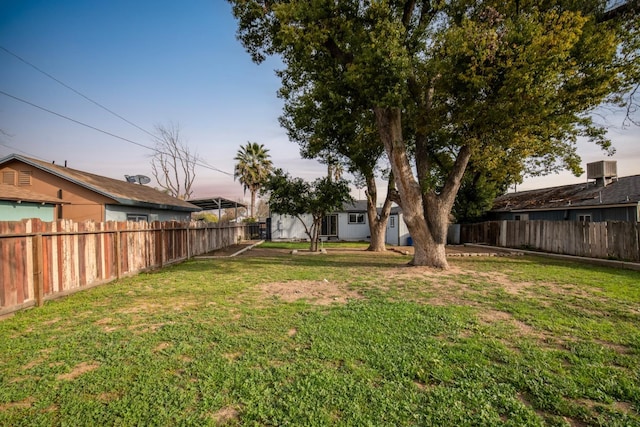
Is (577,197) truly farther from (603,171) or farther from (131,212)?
Result: (131,212)

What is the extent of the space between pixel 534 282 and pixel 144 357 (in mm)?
8607

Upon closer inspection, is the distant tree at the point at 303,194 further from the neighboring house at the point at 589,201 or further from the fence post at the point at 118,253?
the neighboring house at the point at 589,201

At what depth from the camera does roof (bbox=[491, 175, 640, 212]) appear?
14234mm

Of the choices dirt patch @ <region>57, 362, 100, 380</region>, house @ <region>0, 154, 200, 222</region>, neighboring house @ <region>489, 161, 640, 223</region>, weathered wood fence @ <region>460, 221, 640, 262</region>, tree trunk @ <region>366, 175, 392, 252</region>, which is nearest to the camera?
dirt patch @ <region>57, 362, 100, 380</region>

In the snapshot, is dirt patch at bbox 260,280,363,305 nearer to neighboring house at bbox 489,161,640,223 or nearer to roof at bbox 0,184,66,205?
roof at bbox 0,184,66,205

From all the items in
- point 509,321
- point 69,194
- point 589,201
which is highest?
point 69,194

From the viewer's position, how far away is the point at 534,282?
25.9ft

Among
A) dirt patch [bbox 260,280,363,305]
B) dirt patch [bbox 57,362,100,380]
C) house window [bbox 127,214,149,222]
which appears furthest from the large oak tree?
house window [bbox 127,214,149,222]

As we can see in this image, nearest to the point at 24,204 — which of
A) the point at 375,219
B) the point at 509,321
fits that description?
the point at 375,219

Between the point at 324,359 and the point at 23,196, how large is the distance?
46.5 feet

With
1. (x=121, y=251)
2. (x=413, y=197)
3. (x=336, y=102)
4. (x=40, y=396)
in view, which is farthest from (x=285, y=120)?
(x=40, y=396)

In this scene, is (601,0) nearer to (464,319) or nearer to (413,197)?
(413,197)

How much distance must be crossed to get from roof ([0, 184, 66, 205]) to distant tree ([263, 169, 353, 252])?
897 centimetres

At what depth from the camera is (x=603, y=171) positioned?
656 inches
